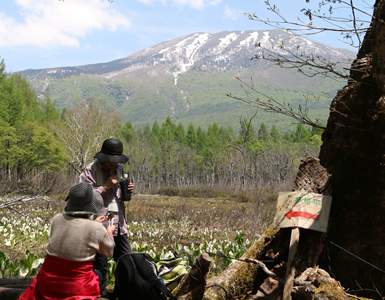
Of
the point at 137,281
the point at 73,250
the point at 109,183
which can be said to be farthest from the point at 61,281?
the point at 109,183

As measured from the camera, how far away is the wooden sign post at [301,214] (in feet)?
8.71

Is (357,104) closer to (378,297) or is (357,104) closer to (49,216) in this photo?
(378,297)

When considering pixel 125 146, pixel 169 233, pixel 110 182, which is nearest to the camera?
pixel 110 182

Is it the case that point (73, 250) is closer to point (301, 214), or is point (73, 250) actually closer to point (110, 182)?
point (110, 182)

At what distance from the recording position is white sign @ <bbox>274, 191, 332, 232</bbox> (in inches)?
105

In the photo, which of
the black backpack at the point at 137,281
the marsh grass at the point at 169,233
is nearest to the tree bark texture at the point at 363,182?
the black backpack at the point at 137,281

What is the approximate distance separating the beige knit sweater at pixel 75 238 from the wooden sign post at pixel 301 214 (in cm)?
157

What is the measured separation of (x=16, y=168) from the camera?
974 inches

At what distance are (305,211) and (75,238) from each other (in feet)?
6.50

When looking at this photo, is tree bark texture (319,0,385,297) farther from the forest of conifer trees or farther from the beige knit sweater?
the forest of conifer trees

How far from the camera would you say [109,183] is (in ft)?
10.8

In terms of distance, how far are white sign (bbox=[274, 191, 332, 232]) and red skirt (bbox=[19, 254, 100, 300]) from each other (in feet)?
5.76

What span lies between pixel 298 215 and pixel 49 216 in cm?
1011

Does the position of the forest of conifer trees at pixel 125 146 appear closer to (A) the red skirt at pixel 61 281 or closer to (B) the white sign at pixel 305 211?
(B) the white sign at pixel 305 211
